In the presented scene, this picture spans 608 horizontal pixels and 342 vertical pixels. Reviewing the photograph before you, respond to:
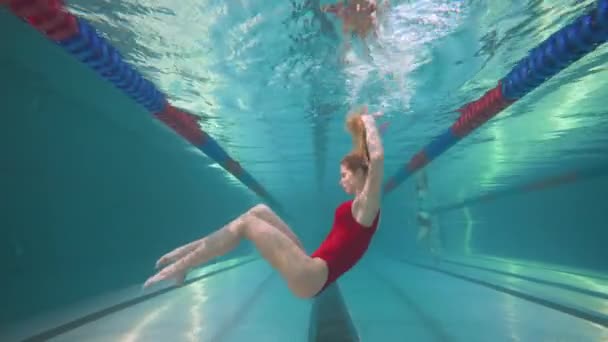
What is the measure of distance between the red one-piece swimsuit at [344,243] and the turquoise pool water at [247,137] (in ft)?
8.49

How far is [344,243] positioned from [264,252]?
0.87 metres

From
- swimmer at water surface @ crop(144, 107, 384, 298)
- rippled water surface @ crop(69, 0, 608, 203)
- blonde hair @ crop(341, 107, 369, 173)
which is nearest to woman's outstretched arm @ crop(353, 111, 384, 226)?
swimmer at water surface @ crop(144, 107, 384, 298)

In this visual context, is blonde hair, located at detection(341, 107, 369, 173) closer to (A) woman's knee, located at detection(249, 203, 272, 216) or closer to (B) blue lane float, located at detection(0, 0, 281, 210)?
(A) woman's knee, located at detection(249, 203, 272, 216)

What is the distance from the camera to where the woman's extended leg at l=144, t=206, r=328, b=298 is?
3408mm

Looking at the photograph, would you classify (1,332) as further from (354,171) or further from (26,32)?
(354,171)

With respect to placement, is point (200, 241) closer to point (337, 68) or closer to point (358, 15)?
point (358, 15)

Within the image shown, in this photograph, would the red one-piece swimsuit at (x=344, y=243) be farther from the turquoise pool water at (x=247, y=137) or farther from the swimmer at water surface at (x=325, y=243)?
the turquoise pool water at (x=247, y=137)

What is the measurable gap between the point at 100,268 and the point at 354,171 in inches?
520

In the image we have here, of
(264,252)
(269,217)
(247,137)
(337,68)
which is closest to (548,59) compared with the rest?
(269,217)

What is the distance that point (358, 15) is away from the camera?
6.20 metres

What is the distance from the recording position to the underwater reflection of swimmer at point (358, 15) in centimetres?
589

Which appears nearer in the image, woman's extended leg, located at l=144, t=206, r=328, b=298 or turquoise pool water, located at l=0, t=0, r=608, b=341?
woman's extended leg, located at l=144, t=206, r=328, b=298

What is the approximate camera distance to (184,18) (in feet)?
21.0

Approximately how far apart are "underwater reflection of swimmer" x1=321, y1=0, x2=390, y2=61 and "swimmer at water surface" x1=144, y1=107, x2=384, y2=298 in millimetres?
2964
